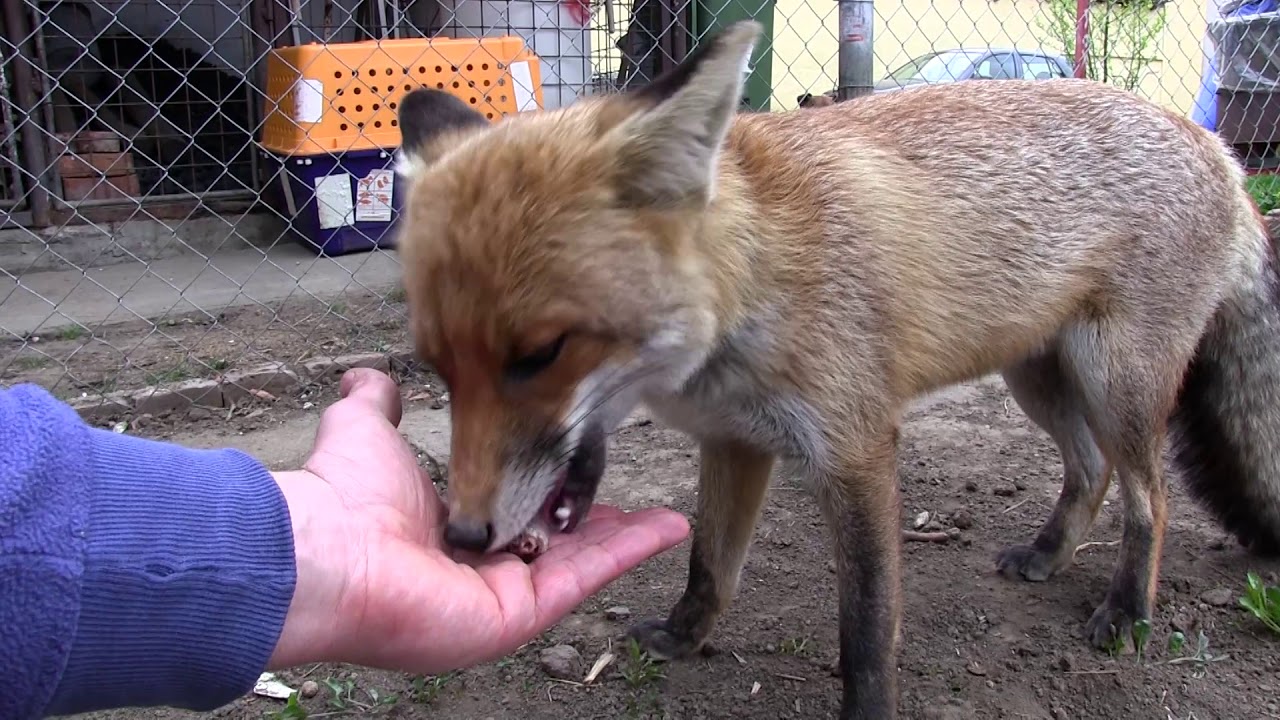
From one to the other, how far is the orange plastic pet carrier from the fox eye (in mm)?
5094

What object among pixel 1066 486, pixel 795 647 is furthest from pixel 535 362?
pixel 1066 486

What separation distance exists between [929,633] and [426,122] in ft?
7.02

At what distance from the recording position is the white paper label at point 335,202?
6.88 metres

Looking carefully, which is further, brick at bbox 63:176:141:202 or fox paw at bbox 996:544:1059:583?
brick at bbox 63:176:141:202

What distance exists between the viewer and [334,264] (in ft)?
23.7

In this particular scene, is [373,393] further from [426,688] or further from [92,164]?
[92,164]

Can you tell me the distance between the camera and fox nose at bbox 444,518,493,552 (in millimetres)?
1865

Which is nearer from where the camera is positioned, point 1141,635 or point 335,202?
point 1141,635

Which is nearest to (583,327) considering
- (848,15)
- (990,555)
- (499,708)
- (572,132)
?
(572,132)

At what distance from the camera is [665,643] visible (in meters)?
2.94

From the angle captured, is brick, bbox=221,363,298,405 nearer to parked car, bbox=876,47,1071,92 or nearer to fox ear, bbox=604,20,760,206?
fox ear, bbox=604,20,760,206

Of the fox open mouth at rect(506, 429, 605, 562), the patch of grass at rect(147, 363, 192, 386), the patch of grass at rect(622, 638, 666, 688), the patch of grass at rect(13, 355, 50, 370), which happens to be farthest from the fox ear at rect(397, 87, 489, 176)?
the patch of grass at rect(13, 355, 50, 370)

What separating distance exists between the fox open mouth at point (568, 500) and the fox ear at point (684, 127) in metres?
0.53

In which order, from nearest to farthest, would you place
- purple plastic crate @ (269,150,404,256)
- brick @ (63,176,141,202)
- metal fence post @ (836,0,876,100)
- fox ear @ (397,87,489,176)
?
fox ear @ (397,87,489,176) → metal fence post @ (836,0,876,100) → purple plastic crate @ (269,150,404,256) → brick @ (63,176,141,202)
